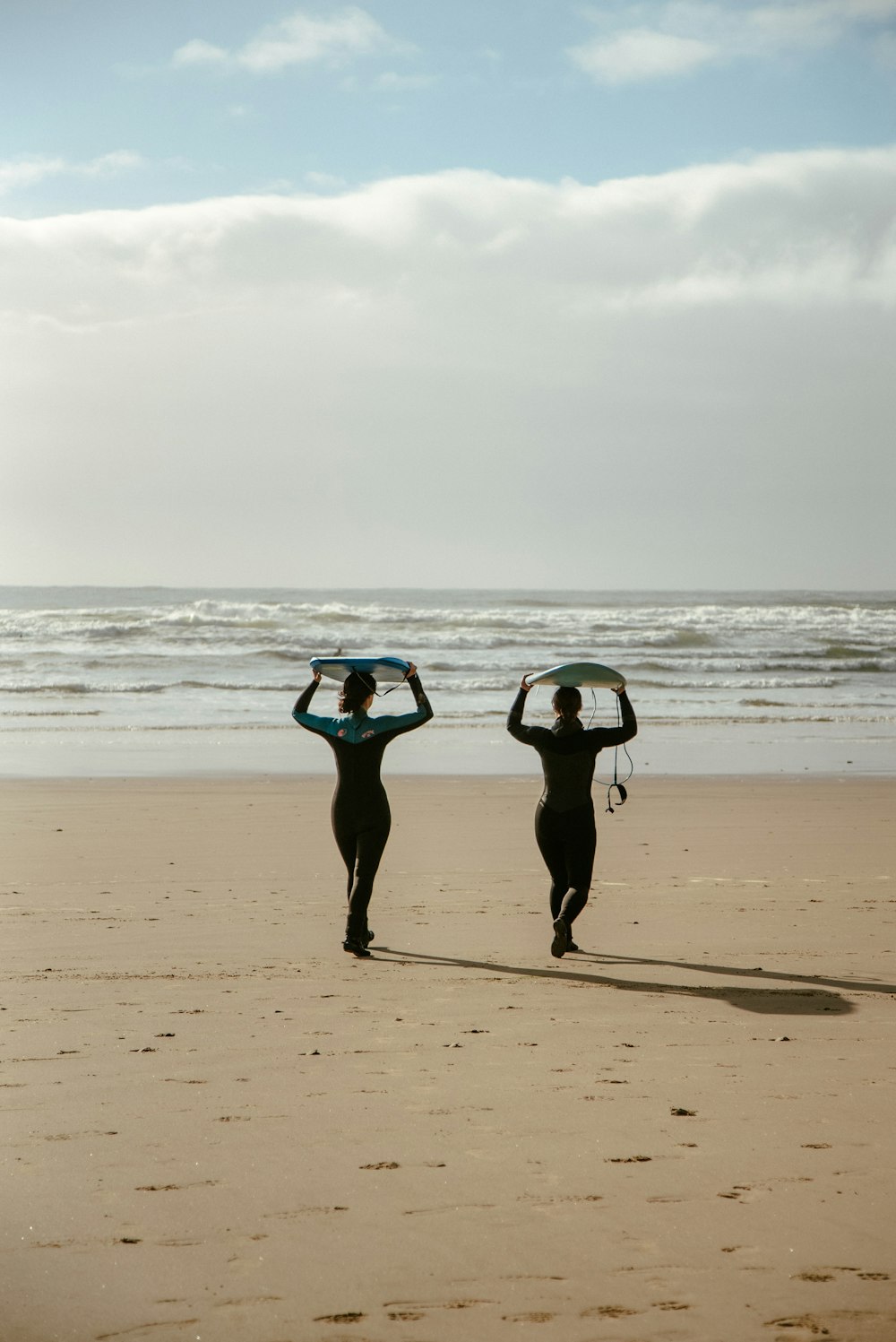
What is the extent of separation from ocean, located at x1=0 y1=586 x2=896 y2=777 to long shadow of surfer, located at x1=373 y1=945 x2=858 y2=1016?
1821 millimetres

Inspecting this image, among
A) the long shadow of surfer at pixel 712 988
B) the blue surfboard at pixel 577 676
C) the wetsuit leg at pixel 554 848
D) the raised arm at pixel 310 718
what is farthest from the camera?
the raised arm at pixel 310 718

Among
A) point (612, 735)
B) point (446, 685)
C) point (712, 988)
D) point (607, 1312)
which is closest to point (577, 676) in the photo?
point (612, 735)

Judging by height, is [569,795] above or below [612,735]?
below

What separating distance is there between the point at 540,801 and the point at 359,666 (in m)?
1.30

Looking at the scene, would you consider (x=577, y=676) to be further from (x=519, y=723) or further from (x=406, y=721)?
(x=406, y=721)

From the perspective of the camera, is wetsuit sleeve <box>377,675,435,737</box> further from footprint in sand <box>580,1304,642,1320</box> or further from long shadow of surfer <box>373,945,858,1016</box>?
footprint in sand <box>580,1304,642,1320</box>

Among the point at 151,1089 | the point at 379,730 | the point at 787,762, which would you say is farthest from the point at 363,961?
the point at 787,762

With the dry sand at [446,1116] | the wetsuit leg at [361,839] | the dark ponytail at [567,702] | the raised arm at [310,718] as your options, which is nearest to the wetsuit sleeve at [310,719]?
the raised arm at [310,718]

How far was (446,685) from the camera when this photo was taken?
2733 cm

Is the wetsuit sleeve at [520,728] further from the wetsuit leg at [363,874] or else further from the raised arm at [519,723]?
the wetsuit leg at [363,874]

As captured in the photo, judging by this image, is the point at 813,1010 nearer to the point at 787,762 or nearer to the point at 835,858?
the point at 835,858

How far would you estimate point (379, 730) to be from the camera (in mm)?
6723

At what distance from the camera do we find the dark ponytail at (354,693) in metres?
6.72

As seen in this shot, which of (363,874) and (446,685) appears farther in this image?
(446,685)
